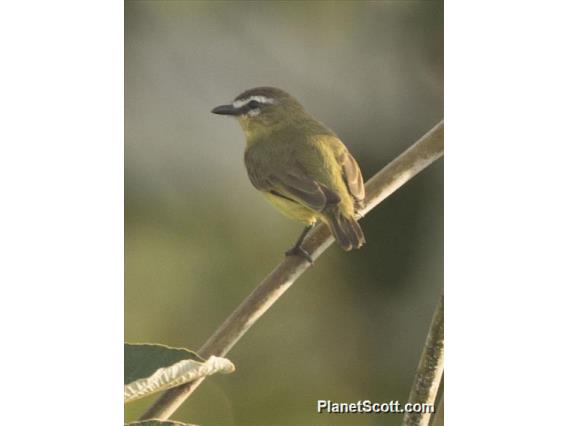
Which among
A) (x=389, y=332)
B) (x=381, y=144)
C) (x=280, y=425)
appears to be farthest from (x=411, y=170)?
(x=280, y=425)

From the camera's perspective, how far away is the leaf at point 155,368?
1.15 meters

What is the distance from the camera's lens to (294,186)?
188 cm

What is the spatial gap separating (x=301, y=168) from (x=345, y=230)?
25cm

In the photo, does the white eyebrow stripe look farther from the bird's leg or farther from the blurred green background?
the bird's leg

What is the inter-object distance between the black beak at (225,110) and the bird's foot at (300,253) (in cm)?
38

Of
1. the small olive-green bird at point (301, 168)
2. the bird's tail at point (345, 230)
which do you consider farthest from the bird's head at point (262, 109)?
the bird's tail at point (345, 230)

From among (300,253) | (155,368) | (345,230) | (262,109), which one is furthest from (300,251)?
(155,368)

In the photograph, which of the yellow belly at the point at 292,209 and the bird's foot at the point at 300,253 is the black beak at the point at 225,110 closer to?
the yellow belly at the point at 292,209

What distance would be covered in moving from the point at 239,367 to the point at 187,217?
1.14 feet

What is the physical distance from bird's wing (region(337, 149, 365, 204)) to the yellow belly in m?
0.11

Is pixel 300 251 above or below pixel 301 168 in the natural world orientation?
below

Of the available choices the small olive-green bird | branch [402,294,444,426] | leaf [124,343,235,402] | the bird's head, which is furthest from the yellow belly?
leaf [124,343,235,402]

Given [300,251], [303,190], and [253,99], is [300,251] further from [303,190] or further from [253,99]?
[253,99]

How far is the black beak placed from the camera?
1.85 meters
